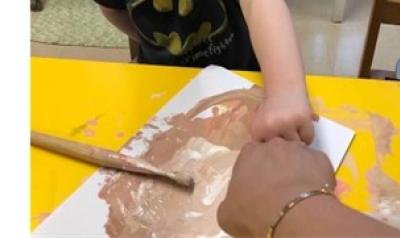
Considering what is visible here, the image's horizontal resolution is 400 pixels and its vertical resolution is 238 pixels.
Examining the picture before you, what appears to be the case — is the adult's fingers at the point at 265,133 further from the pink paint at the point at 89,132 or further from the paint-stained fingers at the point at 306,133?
the pink paint at the point at 89,132

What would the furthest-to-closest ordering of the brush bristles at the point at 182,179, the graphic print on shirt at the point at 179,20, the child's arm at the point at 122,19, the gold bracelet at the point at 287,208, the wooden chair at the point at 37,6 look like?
→ the wooden chair at the point at 37,6
the child's arm at the point at 122,19
the graphic print on shirt at the point at 179,20
the brush bristles at the point at 182,179
the gold bracelet at the point at 287,208

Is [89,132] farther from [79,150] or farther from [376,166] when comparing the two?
[376,166]

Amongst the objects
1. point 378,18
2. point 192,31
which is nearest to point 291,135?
point 192,31

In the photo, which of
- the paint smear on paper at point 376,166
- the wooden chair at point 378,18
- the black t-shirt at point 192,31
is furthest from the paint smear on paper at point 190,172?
the wooden chair at point 378,18

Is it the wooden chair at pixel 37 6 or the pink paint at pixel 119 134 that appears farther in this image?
the wooden chair at pixel 37 6

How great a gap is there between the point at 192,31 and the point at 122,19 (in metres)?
0.19

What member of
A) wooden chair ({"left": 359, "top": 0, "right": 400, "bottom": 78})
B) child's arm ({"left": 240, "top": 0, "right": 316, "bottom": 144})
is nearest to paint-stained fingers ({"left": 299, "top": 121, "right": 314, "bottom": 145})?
child's arm ({"left": 240, "top": 0, "right": 316, "bottom": 144})

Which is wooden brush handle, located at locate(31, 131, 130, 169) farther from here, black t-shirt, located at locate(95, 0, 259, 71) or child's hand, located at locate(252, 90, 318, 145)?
black t-shirt, located at locate(95, 0, 259, 71)

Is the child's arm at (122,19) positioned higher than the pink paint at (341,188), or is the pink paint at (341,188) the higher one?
the pink paint at (341,188)

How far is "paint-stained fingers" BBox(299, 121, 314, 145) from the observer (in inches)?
25.8

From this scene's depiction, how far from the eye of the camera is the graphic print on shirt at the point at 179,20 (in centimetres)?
91

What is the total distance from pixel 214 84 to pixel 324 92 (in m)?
0.14

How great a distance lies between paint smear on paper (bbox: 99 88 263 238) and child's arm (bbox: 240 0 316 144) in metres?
0.03

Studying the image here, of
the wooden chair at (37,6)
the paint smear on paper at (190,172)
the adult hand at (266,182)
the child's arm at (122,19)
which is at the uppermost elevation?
the adult hand at (266,182)
